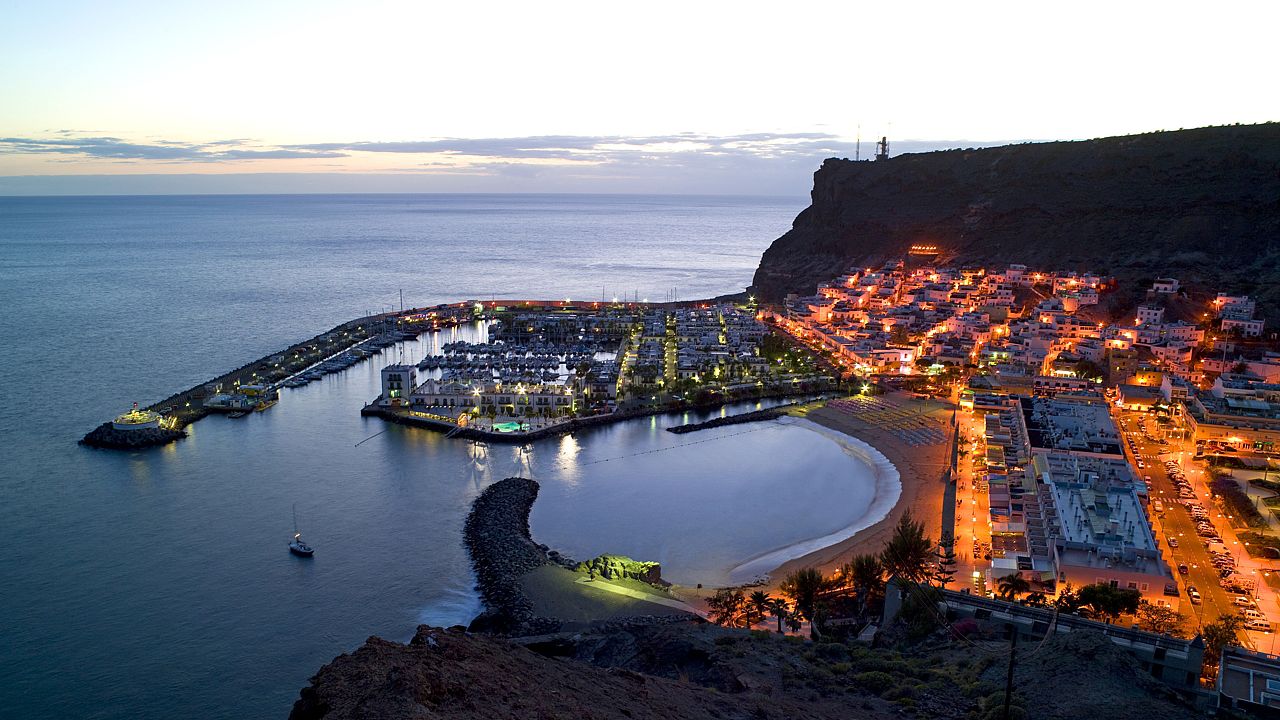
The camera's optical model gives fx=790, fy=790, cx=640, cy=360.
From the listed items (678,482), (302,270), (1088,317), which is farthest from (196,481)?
(302,270)

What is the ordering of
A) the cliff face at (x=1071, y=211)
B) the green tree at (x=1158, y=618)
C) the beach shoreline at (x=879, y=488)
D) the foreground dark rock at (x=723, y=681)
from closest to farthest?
the foreground dark rock at (x=723, y=681)
the green tree at (x=1158, y=618)
the beach shoreline at (x=879, y=488)
the cliff face at (x=1071, y=211)

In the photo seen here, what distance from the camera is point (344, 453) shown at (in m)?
18.4

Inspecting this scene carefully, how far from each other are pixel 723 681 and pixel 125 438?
1640 cm

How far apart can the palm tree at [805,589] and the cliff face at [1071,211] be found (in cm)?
2441

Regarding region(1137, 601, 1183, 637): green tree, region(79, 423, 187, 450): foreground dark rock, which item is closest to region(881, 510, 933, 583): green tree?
region(1137, 601, 1183, 637): green tree

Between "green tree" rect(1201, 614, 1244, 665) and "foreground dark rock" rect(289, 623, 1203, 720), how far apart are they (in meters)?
2.41

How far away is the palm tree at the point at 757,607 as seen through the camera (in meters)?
11.0

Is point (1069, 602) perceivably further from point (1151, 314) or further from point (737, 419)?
point (1151, 314)

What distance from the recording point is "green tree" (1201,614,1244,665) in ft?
29.6

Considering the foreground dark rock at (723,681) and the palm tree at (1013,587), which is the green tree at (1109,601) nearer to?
the palm tree at (1013,587)

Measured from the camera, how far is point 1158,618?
9945mm

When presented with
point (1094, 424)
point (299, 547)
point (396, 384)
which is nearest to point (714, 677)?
point (299, 547)

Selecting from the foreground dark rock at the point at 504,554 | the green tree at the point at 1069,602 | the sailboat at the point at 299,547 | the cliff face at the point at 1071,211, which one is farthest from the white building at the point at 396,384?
the cliff face at the point at 1071,211

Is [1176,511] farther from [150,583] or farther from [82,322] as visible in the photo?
[82,322]
